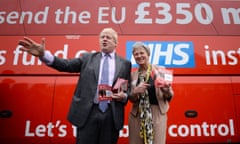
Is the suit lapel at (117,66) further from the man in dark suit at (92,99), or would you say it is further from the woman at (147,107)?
the woman at (147,107)

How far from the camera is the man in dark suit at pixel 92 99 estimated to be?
5.45 feet

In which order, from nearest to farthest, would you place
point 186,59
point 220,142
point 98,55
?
point 98,55, point 220,142, point 186,59

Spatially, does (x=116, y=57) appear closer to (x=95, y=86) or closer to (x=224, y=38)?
(x=95, y=86)

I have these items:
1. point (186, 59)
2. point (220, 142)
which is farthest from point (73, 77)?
point (220, 142)

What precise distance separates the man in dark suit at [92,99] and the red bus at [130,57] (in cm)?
84

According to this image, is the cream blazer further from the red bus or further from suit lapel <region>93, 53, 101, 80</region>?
the red bus

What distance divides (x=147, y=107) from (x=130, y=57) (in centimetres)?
97

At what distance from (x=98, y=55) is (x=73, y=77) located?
3.00ft

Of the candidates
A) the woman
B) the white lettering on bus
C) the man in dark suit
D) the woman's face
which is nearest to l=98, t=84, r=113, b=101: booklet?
the man in dark suit

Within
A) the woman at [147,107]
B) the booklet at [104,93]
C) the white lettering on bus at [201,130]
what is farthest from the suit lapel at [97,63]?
the white lettering on bus at [201,130]

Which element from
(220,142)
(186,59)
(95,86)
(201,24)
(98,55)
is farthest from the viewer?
(201,24)

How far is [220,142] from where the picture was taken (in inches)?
97.7

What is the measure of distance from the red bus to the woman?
2.19 feet

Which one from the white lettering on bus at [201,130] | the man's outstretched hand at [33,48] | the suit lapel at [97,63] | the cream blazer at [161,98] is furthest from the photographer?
the white lettering on bus at [201,130]
